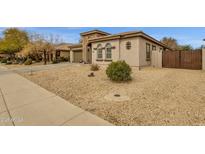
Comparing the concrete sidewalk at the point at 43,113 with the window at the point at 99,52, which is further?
the window at the point at 99,52

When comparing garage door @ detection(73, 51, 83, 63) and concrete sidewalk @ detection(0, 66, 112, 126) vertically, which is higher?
garage door @ detection(73, 51, 83, 63)

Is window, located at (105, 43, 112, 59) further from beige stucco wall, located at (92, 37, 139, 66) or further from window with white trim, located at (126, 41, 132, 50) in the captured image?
window with white trim, located at (126, 41, 132, 50)

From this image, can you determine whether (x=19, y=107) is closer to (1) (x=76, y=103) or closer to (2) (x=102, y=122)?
(1) (x=76, y=103)

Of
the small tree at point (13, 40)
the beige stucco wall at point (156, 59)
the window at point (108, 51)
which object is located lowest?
the beige stucco wall at point (156, 59)

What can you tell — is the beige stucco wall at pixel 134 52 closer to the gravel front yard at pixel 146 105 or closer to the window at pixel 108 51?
the window at pixel 108 51

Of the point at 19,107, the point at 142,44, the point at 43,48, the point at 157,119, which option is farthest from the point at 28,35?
the point at 157,119

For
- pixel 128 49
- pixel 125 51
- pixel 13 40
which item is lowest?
pixel 125 51

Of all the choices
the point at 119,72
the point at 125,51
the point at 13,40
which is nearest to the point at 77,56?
the point at 125,51

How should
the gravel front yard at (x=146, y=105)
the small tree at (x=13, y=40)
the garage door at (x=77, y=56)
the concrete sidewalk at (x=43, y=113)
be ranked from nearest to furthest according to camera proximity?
the concrete sidewalk at (x=43, y=113) → the gravel front yard at (x=146, y=105) → the garage door at (x=77, y=56) → the small tree at (x=13, y=40)

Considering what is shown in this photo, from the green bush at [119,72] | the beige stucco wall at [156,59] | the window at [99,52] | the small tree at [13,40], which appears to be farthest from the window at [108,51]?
the small tree at [13,40]

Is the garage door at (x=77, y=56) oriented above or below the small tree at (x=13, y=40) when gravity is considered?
below

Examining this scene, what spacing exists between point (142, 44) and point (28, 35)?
34.9 m

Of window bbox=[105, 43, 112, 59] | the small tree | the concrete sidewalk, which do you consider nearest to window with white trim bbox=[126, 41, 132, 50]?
window bbox=[105, 43, 112, 59]

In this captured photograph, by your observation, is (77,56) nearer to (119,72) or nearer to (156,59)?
(156,59)
